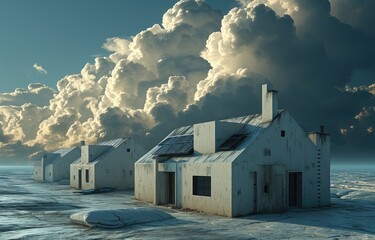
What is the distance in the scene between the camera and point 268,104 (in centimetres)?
3045

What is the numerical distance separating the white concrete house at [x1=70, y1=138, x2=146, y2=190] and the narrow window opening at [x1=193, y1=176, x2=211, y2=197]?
25566 mm

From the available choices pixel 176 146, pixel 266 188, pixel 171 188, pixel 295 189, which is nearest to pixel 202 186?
pixel 266 188

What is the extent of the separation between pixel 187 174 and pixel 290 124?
870 cm

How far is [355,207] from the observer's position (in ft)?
110

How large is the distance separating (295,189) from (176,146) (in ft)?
35.4

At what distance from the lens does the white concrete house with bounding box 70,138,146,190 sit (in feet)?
176

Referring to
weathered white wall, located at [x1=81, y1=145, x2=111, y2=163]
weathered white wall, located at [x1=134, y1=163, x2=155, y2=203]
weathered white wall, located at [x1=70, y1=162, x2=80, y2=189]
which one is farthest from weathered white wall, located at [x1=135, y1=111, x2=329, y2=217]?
weathered white wall, located at [x1=70, y1=162, x2=80, y2=189]

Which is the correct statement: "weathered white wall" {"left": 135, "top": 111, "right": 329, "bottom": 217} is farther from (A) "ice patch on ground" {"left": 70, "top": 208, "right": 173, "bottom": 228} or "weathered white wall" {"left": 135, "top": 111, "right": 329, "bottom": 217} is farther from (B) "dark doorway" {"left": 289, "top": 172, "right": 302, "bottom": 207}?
(A) "ice patch on ground" {"left": 70, "top": 208, "right": 173, "bottom": 228}

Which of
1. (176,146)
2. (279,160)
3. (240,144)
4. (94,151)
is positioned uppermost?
(240,144)

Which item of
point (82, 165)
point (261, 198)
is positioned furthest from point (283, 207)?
point (82, 165)

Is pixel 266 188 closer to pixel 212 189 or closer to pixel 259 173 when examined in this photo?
pixel 259 173

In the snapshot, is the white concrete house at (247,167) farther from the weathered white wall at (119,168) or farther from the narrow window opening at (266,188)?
the weathered white wall at (119,168)

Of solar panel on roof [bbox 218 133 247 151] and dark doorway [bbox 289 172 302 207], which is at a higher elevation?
solar panel on roof [bbox 218 133 247 151]

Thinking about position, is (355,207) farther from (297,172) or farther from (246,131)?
(246,131)
